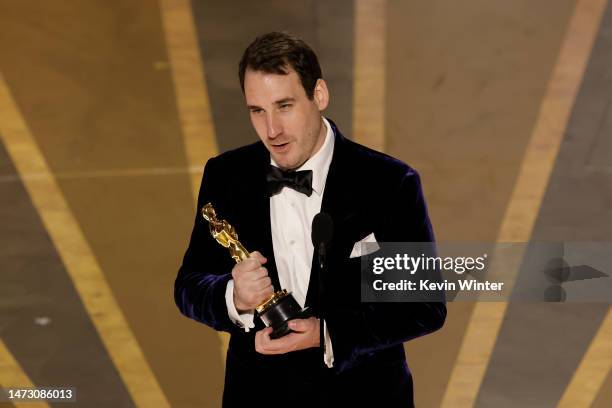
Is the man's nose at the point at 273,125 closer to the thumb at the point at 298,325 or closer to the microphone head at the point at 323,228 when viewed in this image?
the microphone head at the point at 323,228

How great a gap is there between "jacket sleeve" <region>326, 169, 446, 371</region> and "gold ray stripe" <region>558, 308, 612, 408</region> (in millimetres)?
1332

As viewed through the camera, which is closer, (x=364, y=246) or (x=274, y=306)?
(x=274, y=306)

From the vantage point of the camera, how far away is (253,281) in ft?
6.73

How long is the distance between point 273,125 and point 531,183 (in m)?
1.65

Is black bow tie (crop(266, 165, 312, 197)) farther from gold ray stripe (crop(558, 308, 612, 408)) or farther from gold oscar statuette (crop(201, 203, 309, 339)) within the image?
gold ray stripe (crop(558, 308, 612, 408))

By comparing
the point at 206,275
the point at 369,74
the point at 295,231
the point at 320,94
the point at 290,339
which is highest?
the point at 369,74

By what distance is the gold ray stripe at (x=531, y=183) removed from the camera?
342 cm

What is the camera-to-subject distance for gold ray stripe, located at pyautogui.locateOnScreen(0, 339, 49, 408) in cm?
340

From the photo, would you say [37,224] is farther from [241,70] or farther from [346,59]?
[241,70]

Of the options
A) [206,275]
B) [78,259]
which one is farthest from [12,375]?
[206,275]

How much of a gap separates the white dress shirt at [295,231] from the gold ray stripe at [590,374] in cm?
151

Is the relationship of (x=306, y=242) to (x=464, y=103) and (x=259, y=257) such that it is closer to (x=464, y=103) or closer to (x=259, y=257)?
(x=259, y=257)

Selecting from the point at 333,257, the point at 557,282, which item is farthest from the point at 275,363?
the point at 557,282

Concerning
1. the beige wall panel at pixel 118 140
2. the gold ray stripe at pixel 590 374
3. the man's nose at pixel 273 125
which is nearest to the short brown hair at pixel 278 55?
the man's nose at pixel 273 125
